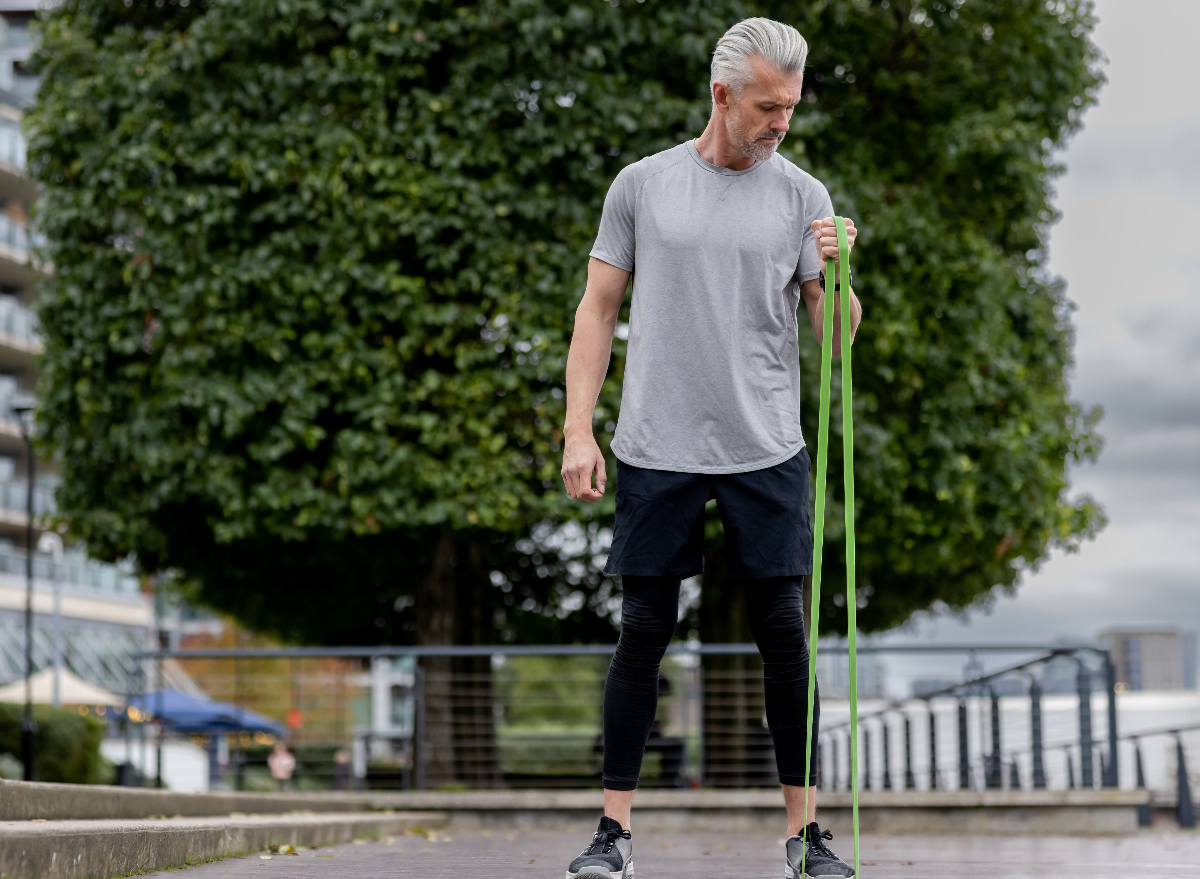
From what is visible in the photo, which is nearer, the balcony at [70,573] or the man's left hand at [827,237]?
the man's left hand at [827,237]

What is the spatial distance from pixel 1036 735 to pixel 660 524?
7.63 meters

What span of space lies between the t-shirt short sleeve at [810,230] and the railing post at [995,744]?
287 inches

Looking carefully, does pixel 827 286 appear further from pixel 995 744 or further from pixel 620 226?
pixel 995 744

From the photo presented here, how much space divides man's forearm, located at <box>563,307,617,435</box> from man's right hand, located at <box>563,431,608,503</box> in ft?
0.11

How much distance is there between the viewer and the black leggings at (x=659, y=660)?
11.8 ft

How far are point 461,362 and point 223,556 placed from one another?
3.59 meters

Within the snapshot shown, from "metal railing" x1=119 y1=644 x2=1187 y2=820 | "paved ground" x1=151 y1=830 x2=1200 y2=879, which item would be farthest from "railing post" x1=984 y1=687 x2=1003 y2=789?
"paved ground" x1=151 y1=830 x2=1200 y2=879

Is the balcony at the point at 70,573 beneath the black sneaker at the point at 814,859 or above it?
above

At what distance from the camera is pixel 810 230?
3740 millimetres

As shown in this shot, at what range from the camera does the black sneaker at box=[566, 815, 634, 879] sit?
10.8 ft

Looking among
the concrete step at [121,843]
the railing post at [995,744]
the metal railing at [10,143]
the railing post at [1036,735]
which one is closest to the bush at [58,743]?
the railing post at [995,744]

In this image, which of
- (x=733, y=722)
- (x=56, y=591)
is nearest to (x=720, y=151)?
(x=733, y=722)

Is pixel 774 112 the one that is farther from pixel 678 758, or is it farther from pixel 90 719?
pixel 90 719

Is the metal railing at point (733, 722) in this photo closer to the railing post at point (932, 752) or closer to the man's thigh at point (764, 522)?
the railing post at point (932, 752)
